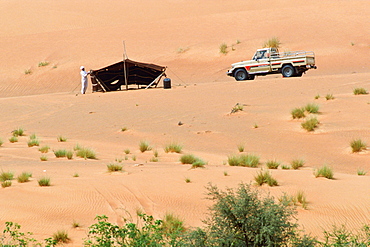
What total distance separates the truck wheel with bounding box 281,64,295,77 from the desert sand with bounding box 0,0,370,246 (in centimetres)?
81

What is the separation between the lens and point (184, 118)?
19.6 metres

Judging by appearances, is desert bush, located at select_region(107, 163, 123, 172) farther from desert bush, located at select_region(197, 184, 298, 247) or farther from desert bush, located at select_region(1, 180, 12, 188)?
desert bush, located at select_region(197, 184, 298, 247)

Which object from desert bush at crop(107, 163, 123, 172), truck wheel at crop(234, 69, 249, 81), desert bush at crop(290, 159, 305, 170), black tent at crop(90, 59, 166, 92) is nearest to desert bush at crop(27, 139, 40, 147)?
desert bush at crop(107, 163, 123, 172)

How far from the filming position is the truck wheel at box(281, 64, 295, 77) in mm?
27969

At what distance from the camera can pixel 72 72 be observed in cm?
4006

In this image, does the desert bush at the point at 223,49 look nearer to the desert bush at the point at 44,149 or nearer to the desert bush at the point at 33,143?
the desert bush at the point at 33,143

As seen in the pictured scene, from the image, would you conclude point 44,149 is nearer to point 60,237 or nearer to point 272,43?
point 60,237

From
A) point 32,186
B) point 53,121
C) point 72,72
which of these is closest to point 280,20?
point 72,72

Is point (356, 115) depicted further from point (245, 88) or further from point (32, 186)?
point (32, 186)

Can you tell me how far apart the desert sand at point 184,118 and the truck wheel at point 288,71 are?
0.81m

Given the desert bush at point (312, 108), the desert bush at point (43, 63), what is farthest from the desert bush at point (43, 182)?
the desert bush at point (43, 63)

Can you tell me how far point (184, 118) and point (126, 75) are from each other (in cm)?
972

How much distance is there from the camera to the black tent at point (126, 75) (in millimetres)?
28141

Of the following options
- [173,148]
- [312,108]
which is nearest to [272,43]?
[312,108]
